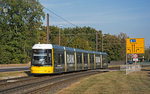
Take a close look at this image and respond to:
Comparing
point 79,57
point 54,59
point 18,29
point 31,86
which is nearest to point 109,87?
point 31,86

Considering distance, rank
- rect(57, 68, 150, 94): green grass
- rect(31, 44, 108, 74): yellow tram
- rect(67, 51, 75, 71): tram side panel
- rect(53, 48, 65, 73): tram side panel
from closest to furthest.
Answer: rect(57, 68, 150, 94): green grass < rect(31, 44, 108, 74): yellow tram < rect(53, 48, 65, 73): tram side panel < rect(67, 51, 75, 71): tram side panel

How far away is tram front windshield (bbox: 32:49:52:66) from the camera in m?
26.0

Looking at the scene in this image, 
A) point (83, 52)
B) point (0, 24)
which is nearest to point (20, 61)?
point (0, 24)

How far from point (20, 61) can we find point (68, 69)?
4125 centimetres

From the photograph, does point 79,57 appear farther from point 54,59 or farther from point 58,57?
point 54,59

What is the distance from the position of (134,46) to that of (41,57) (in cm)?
1714

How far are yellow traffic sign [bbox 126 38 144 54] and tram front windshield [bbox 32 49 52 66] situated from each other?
48.7 feet

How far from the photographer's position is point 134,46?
128 feet

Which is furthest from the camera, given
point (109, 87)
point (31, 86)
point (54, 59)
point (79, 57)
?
point (79, 57)

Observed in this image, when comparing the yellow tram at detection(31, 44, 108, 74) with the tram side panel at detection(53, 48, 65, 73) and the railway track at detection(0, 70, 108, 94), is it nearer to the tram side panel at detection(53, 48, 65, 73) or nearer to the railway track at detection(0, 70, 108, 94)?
the tram side panel at detection(53, 48, 65, 73)

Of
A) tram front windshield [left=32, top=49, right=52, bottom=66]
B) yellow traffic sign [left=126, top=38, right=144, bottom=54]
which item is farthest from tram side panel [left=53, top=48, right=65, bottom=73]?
yellow traffic sign [left=126, top=38, right=144, bottom=54]

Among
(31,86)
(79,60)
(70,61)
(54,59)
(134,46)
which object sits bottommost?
(31,86)

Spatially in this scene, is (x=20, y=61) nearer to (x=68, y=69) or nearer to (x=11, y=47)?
(x=11, y=47)

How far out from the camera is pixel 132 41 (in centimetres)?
3828
